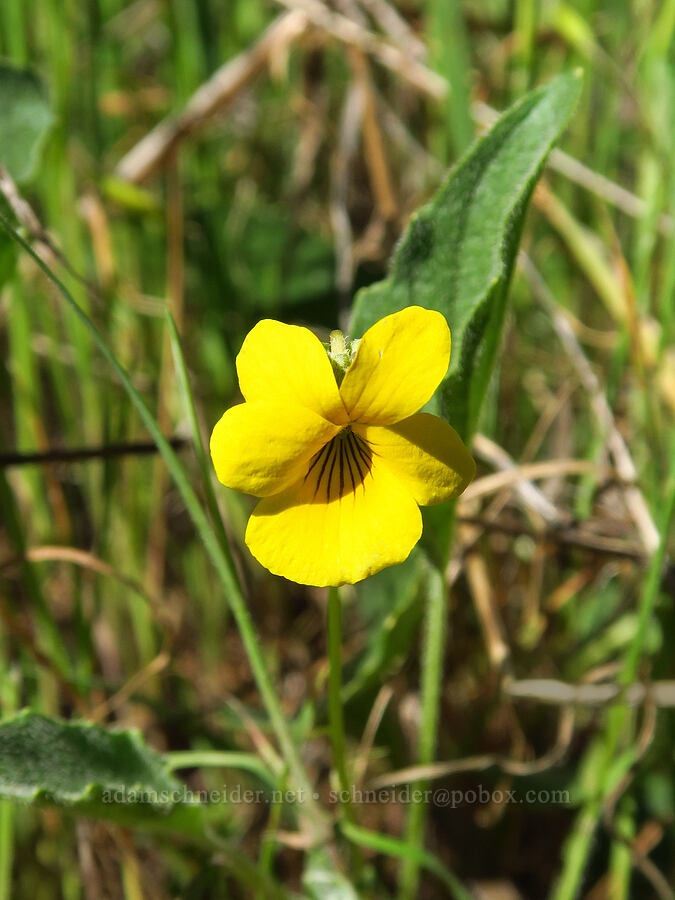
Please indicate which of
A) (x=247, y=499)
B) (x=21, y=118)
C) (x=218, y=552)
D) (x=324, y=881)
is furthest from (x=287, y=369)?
(x=247, y=499)

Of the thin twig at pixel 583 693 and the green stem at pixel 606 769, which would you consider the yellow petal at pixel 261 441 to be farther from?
the thin twig at pixel 583 693

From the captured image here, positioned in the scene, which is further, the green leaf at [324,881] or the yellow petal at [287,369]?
the green leaf at [324,881]

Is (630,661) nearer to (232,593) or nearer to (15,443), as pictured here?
(232,593)

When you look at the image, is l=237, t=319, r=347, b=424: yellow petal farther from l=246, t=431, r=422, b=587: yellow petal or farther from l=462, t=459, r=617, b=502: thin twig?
l=462, t=459, r=617, b=502: thin twig

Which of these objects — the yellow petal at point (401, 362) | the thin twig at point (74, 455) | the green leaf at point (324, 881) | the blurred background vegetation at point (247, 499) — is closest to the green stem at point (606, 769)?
the blurred background vegetation at point (247, 499)

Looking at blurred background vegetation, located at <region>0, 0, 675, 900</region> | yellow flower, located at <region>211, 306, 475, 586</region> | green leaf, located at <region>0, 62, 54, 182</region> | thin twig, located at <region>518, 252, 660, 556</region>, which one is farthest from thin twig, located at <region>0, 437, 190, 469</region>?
thin twig, located at <region>518, 252, 660, 556</region>

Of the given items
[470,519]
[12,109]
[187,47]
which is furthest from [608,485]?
[187,47]

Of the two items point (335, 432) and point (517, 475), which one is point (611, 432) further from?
point (335, 432)
